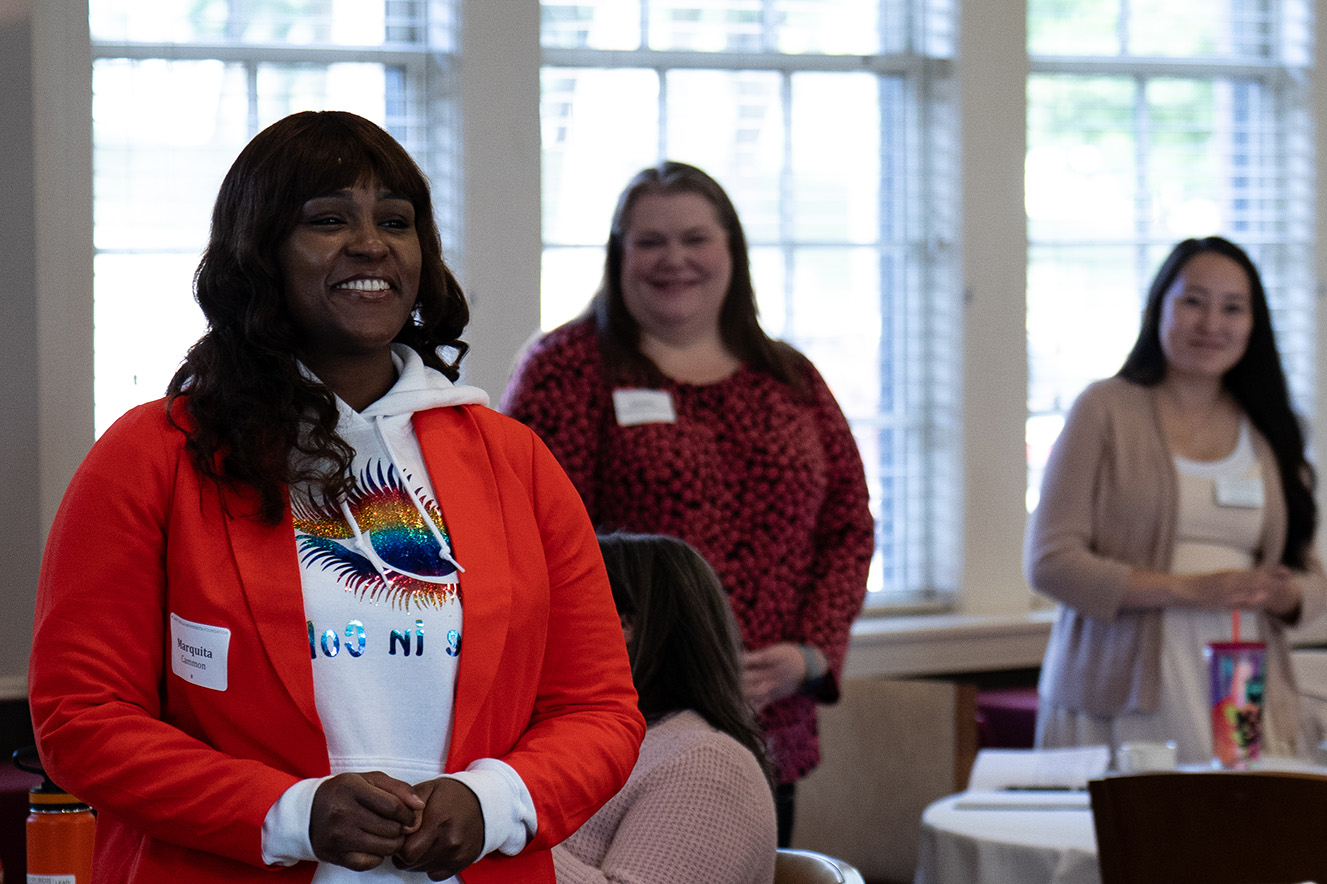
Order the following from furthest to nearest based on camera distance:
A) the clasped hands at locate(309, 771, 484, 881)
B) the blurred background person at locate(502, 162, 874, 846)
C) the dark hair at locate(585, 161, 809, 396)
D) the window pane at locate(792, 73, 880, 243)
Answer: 1. the window pane at locate(792, 73, 880, 243)
2. the dark hair at locate(585, 161, 809, 396)
3. the blurred background person at locate(502, 162, 874, 846)
4. the clasped hands at locate(309, 771, 484, 881)

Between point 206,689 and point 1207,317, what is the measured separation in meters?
2.49

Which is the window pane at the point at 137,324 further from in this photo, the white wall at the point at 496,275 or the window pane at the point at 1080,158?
the window pane at the point at 1080,158

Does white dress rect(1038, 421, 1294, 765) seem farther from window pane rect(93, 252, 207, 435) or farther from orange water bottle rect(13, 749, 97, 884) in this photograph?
window pane rect(93, 252, 207, 435)

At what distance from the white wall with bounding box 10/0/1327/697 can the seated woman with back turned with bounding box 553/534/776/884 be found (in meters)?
2.03

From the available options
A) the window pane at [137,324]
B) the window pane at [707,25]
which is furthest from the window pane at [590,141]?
the window pane at [137,324]

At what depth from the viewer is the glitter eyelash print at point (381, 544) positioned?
117cm

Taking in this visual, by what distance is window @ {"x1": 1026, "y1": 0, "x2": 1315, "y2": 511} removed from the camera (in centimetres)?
446

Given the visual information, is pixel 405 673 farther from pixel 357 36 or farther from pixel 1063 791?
pixel 357 36

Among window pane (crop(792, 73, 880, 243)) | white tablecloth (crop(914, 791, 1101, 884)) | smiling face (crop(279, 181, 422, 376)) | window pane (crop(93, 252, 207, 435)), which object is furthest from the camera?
window pane (crop(792, 73, 880, 243))

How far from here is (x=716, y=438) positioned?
8.30 ft

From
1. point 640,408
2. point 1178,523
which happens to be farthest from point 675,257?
point 1178,523

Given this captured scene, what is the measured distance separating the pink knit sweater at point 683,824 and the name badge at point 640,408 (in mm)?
922

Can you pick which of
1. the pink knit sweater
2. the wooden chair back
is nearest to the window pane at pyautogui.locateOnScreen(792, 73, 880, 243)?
the wooden chair back

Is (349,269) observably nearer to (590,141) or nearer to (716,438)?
(716,438)
